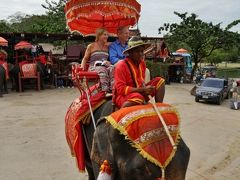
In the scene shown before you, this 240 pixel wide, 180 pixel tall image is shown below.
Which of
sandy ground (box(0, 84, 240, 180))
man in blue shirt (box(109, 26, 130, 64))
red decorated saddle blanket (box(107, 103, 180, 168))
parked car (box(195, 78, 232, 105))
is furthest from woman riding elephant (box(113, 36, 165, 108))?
parked car (box(195, 78, 232, 105))

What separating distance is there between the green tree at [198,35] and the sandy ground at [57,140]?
1479cm

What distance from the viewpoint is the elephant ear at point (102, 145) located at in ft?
12.3

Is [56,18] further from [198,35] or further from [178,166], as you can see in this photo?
[178,166]

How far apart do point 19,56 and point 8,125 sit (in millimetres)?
10730

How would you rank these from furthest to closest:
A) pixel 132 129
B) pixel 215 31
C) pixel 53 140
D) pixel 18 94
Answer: pixel 215 31
pixel 18 94
pixel 53 140
pixel 132 129

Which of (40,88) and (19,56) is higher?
(19,56)

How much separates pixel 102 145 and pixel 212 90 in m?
18.5

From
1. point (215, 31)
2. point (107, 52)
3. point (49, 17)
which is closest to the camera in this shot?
point (107, 52)

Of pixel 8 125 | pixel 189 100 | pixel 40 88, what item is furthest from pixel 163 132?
pixel 40 88

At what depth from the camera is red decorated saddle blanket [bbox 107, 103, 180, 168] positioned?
3.34m

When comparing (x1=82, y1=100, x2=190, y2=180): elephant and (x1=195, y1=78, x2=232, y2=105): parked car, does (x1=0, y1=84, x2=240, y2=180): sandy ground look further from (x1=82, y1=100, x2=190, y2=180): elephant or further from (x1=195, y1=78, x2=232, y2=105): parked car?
(x1=82, y1=100, x2=190, y2=180): elephant

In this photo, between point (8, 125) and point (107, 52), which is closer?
point (107, 52)

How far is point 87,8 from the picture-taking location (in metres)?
6.69

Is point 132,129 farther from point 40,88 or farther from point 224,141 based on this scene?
point 40,88
